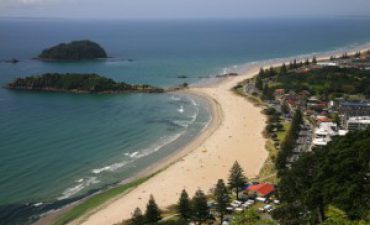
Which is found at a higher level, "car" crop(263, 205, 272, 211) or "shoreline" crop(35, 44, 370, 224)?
"shoreline" crop(35, 44, 370, 224)

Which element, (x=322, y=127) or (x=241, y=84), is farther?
(x=241, y=84)

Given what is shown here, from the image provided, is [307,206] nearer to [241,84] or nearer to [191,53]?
[241,84]

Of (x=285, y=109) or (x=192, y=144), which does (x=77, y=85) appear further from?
(x=285, y=109)

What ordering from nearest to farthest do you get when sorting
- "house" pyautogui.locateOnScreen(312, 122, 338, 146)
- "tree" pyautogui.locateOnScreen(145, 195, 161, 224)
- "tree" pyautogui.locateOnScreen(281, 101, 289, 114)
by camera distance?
"tree" pyautogui.locateOnScreen(145, 195, 161, 224) → "house" pyautogui.locateOnScreen(312, 122, 338, 146) → "tree" pyautogui.locateOnScreen(281, 101, 289, 114)

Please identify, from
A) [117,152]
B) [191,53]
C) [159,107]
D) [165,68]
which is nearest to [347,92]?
[159,107]

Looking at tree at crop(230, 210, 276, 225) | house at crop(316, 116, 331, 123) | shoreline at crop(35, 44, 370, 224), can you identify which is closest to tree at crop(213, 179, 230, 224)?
shoreline at crop(35, 44, 370, 224)

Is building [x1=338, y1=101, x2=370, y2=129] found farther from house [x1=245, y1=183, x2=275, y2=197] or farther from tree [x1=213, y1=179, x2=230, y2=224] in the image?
Answer: tree [x1=213, y1=179, x2=230, y2=224]
